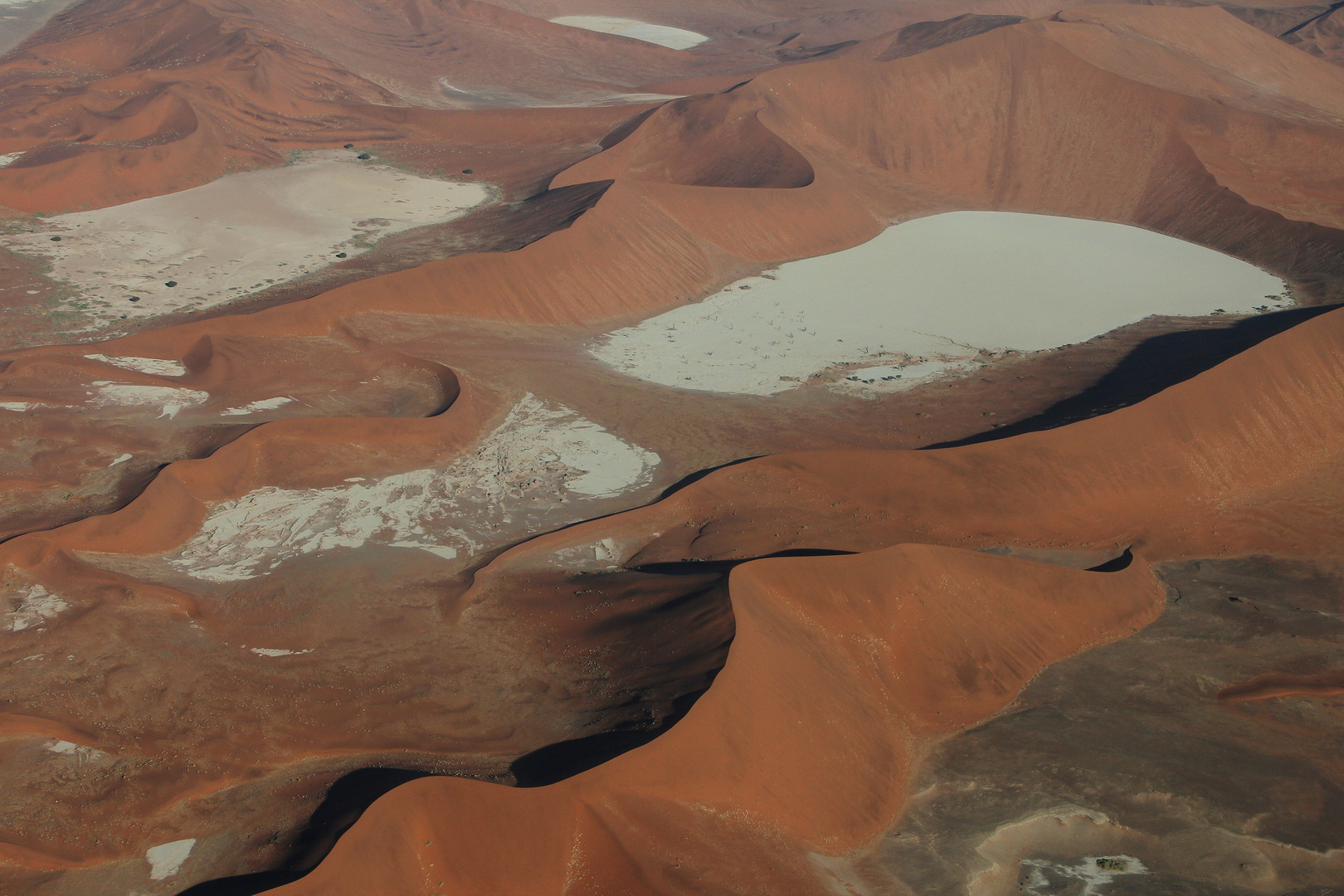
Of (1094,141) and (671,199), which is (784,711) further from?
(1094,141)

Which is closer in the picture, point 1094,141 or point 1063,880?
point 1063,880

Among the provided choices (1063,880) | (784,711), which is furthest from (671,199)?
(1063,880)

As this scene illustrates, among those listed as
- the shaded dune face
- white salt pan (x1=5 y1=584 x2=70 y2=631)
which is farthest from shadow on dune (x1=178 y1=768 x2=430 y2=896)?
the shaded dune face

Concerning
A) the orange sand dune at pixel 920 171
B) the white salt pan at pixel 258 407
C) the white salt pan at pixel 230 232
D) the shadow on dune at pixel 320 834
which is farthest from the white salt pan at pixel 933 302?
the shadow on dune at pixel 320 834

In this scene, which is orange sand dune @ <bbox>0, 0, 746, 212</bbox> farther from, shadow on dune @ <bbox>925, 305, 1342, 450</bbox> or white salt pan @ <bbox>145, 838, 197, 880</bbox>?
white salt pan @ <bbox>145, 838, 197, 880</bbox>

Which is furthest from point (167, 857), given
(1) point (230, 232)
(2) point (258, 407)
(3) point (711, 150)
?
(3) point (711, 150)

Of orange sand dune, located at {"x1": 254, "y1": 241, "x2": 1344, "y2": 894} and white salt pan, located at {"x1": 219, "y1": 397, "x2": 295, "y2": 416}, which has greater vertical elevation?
orange sand dune, located at {"x1": 254, "y1": 241, "x2": 1344, "y2": 894}
